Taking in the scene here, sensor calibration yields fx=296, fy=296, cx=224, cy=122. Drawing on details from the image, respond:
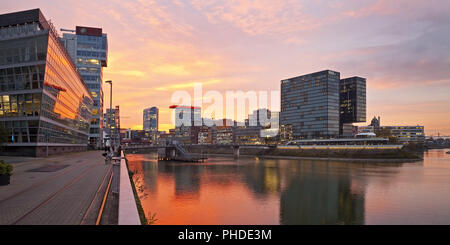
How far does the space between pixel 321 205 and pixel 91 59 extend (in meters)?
135

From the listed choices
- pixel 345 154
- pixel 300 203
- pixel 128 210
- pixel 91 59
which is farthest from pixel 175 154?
pixel 128 210

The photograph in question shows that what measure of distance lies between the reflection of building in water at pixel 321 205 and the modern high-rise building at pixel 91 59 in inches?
4587

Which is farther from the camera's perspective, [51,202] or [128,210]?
[51,202]

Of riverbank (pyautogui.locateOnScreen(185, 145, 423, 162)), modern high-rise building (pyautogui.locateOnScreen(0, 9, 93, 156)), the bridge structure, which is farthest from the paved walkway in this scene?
riverbank (pyautogui.locateOnScreen(185, 145, 423, 162))

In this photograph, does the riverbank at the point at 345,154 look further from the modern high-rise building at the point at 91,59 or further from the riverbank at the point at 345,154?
the modern high-rise building at the point at 91,59

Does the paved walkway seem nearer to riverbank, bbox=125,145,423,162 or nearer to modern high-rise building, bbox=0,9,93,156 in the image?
modern high-rise building, bbox=0,9,93,156

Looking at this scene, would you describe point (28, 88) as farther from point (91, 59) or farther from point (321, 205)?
point (91, 59)

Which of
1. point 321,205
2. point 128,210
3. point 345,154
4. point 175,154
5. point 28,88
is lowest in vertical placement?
point 175,154

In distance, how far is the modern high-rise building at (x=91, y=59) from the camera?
5453 inches

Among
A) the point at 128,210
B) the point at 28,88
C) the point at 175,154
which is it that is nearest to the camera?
the point at 128,210

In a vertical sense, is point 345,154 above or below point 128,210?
below

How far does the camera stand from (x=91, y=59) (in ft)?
460

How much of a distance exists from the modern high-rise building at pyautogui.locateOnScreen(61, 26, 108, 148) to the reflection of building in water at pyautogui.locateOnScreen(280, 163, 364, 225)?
117 m

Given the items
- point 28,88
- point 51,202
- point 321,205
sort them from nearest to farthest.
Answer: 1. point 51,202
2. point 321,205
3. point 28,88
